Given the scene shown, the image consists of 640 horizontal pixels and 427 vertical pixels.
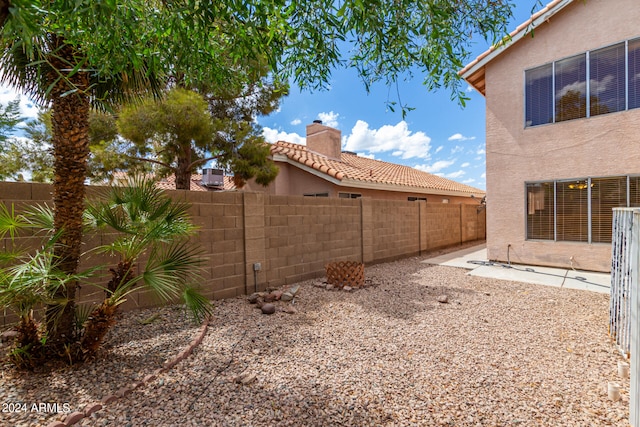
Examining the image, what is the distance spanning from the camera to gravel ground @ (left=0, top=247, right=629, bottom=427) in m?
2.74

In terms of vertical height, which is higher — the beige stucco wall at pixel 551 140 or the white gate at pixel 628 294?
the beige stucco wall at pixel 551 140

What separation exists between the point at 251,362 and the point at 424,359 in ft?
6.76

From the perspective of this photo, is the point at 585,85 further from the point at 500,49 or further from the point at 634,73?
the point at 500,49

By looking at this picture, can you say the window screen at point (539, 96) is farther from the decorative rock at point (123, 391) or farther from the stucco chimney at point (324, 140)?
the decorative rock at point (123, 391)

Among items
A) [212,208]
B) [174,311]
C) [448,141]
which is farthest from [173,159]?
[448,141]

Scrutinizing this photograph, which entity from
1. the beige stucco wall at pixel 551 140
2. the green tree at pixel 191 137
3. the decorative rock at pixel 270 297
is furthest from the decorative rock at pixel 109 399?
the beige stucco wall at pixel 551 140

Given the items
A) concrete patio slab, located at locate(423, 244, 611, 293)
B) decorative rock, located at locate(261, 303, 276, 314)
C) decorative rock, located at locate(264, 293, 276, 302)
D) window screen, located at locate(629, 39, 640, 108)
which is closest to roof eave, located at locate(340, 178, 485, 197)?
concrete patio slab, located at locate(423, 244, 611, 293)

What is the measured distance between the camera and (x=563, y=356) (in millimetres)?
3881

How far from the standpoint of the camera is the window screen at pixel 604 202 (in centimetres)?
817

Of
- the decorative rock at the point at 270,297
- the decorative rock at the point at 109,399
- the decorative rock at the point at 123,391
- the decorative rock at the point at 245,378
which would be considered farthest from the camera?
the decorative rock at the point at 270,297

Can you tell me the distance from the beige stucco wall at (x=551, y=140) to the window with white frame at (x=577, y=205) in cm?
20

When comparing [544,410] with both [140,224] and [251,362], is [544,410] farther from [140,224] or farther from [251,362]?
[140,224]

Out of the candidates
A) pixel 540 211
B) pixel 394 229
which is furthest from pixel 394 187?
pixel 540 211

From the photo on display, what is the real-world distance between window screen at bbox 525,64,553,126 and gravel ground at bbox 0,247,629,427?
593 centimetres
